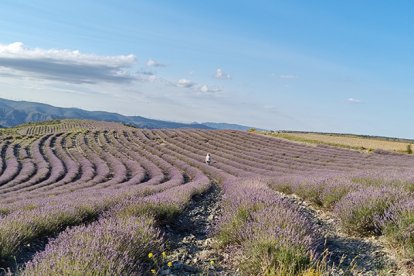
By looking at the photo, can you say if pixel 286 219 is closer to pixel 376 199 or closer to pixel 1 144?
pixel 376 199

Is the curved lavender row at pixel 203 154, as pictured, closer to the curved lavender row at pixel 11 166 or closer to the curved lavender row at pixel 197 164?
the curved lavender row at pixel 197 164

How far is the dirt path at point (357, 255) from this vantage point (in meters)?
4.73

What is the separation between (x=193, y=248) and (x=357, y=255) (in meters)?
2.38

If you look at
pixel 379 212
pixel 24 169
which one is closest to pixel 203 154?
pixel 24 169

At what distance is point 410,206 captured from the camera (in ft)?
18.6

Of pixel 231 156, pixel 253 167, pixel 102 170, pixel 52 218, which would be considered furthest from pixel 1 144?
pixel 52 218

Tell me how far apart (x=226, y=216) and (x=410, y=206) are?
2707mm

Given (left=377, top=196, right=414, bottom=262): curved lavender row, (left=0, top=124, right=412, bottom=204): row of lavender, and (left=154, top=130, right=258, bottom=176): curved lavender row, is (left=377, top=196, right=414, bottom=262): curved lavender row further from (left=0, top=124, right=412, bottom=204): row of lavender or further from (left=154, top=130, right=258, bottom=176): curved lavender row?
(left=154, top=130, right=258, bottom=176): curved lavender row

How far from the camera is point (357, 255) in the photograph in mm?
5117

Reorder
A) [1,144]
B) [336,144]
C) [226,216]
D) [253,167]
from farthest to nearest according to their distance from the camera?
[336,144] → [1,144] → [253,167] → [226,216]

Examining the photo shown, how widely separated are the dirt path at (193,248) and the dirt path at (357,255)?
1.48 metres

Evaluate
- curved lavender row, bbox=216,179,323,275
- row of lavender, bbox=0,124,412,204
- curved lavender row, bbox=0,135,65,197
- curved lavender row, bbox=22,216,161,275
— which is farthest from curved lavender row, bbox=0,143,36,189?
curved lavender row, bbox=22,216,161,275

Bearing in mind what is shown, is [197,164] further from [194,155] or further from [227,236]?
[227,236]

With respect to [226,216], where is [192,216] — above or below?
below
